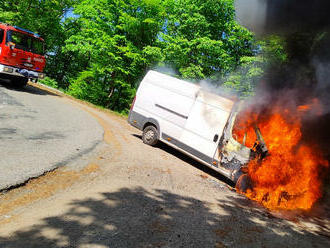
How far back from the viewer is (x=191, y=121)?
7512 millimetres

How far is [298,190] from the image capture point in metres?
6.87

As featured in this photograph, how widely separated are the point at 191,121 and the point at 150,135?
1875 mm

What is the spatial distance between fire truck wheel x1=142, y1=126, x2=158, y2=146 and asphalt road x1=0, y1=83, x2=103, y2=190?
1.66 meters

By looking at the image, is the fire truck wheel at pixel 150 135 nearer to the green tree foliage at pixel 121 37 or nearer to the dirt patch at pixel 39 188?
the dirt patch at pixel 39 188

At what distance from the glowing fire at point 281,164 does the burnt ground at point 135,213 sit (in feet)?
1.84

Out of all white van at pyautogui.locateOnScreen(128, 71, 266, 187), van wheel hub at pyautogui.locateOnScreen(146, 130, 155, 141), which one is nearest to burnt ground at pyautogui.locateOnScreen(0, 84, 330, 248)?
white van at pyautogui.locateOnScreen(128, 71, 266, 187)

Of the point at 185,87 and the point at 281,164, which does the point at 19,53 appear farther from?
the point at 281,164

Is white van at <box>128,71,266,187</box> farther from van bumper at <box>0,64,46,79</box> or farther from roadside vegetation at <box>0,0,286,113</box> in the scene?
roadside vegetation at <box>0,0,286,113</box>

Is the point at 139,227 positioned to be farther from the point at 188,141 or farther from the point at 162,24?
the point at 162,24

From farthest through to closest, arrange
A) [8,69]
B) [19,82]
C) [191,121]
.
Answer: [19,82] < [8,69] < [191,121]

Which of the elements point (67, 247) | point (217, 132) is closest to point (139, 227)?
point (67, 247)

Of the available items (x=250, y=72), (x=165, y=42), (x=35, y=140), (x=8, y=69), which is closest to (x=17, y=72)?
(x=8, y=69)

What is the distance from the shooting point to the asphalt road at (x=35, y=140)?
4375 millimetres

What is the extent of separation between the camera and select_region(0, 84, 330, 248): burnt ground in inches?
119
